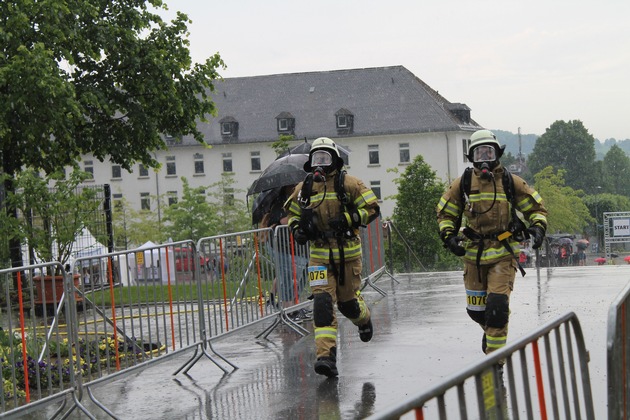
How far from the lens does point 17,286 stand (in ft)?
23.5

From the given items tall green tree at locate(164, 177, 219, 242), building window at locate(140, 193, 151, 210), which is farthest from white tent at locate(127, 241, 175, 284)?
building window at locate(140, 193, 151, 210)

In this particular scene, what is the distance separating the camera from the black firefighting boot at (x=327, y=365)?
A: 324 inches

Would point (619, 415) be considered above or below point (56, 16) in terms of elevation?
below

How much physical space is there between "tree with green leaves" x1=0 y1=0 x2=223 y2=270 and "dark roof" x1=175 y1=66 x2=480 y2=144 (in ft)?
202

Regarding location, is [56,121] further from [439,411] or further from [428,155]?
[428,155]

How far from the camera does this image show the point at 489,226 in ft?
26.5

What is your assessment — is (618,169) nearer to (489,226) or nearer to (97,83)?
(97,83)

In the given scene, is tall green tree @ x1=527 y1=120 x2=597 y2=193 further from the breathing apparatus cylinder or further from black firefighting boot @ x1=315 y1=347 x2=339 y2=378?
black firefighting boot @ x1=315 y1=347 x2=339 y2=378

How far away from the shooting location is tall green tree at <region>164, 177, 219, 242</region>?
68375 millimetres

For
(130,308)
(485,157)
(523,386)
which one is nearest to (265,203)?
(130,308)

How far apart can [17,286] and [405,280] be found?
1079 cm

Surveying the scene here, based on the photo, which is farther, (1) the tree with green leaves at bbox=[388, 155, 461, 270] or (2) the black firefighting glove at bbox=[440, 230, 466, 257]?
(1) the tree with green leaves at bbox=[388, 155, 461, 270]

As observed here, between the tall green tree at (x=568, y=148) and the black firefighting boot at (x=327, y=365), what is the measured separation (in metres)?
140

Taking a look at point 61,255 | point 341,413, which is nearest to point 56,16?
point 61,255
